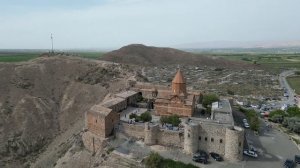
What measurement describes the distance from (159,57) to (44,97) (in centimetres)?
9077

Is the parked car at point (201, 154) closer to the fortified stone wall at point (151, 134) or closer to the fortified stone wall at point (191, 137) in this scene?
the fortified stone wall at point (191, 137)

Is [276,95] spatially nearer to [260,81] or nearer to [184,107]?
[260,81]

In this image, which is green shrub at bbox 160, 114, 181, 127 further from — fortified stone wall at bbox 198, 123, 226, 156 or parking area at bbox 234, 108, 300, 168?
parking area at bbox 234, 108, 300, 168

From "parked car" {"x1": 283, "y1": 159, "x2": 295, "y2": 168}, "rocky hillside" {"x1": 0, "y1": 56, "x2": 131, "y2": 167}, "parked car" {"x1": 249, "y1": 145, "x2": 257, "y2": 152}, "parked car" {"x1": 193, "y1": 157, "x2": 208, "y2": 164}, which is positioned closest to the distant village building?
"parked car" {"x1": 193, "y1": 157, "x2": 208, "y2": 164}

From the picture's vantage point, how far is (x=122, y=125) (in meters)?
37.2

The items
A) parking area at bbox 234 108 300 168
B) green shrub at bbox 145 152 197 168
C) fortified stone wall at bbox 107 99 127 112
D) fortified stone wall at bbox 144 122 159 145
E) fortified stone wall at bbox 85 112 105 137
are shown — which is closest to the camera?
green shrub at bbox 145 152 197 168

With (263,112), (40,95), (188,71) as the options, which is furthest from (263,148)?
(188,71)

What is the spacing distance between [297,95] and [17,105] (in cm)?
6061

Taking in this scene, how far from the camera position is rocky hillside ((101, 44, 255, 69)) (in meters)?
137

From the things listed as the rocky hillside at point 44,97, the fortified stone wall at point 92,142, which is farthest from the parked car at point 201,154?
the rocky hillside at point 44,97

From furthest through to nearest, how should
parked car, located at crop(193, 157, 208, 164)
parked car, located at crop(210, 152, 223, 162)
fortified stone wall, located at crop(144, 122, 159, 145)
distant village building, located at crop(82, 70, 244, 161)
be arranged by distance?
fortified stone wall, located at crop(144, 122, 159, 145) < distant village building, located at crop(82, 70, 244, 161) < parked car, located at crop(210, 152, 223, 162) < parked car, located at crop(193, 157, 208, 164)

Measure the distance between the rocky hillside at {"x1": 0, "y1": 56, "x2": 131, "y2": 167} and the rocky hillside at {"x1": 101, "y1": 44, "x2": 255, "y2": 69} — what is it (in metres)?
57.0

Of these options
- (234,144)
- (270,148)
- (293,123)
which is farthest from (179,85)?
(293,123)

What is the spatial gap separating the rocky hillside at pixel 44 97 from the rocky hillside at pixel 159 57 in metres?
57.0
